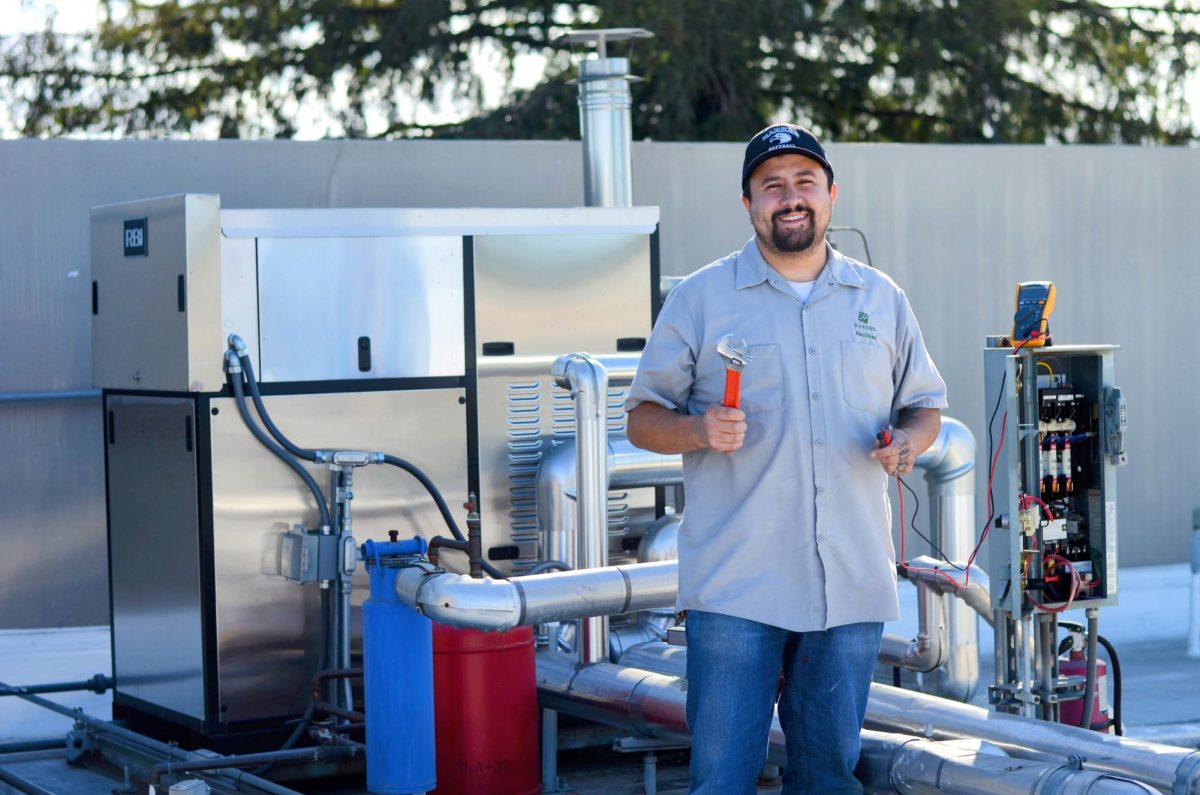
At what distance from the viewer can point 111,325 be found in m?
5.93

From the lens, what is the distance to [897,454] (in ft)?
11.5

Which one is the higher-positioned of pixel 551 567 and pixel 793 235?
pixel 793 235

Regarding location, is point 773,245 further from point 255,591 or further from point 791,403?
point 255,591

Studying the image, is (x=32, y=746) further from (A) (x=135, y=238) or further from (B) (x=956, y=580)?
(B) (x=956, y=580)

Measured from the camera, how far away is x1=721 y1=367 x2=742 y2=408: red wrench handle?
11.2 feet

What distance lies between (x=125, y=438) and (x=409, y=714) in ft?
5.92

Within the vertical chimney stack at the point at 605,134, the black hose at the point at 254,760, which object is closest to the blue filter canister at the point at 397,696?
the black hose at the point at 254,760

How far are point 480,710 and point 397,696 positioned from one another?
43cm

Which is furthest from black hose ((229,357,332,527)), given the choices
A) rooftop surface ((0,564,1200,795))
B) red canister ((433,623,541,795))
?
rooftop surface ((0,564,1200,795))

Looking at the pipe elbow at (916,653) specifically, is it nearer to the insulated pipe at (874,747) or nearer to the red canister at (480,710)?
the insulated pipe at (874,747)

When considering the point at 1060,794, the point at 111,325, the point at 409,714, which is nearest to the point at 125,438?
the point at 111,325

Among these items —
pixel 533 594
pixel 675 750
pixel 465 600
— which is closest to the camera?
pixel 465 600

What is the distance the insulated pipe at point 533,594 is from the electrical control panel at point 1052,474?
1.10m

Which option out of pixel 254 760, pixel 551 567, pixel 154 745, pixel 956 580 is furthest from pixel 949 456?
pixel 154 745
